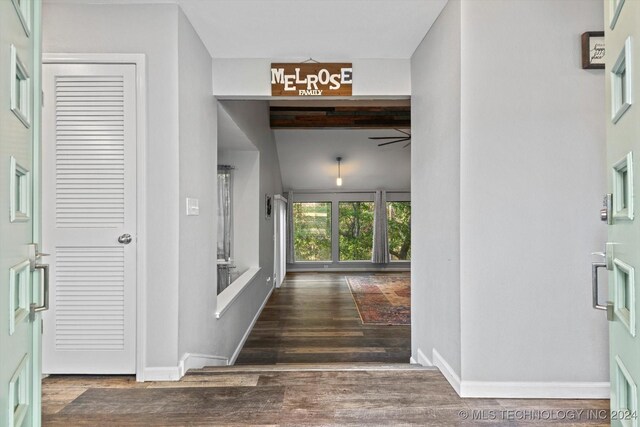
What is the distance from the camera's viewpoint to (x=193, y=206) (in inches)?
107

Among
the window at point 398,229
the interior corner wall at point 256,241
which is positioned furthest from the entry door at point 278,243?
the window at point 398,229

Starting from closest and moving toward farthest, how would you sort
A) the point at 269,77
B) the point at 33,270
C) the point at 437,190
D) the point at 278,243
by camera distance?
1. the point at 33,270
2. the point at 437,190
3. the point at 269,77
4. the point at 278,243

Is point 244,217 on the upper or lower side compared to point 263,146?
lower

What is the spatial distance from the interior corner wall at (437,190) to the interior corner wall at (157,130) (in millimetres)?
1626

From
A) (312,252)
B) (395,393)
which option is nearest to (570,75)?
(395,393)

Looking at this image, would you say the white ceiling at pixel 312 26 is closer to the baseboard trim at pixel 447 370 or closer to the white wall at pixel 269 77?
the white wall at pixel 269 77

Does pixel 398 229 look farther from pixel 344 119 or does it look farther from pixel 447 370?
pixel 447 370

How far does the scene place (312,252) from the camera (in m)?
10.0

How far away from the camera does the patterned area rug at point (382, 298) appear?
17.2ft

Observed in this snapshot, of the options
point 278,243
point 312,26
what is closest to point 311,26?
point 312,26

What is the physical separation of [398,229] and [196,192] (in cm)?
781

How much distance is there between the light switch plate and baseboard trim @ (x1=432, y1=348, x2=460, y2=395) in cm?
187

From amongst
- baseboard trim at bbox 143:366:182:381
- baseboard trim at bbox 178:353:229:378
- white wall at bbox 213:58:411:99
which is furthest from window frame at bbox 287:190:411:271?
baseboard trim at bbox 143:366:182:381

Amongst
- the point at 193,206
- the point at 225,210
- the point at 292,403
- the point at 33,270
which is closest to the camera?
the point at 33,270
